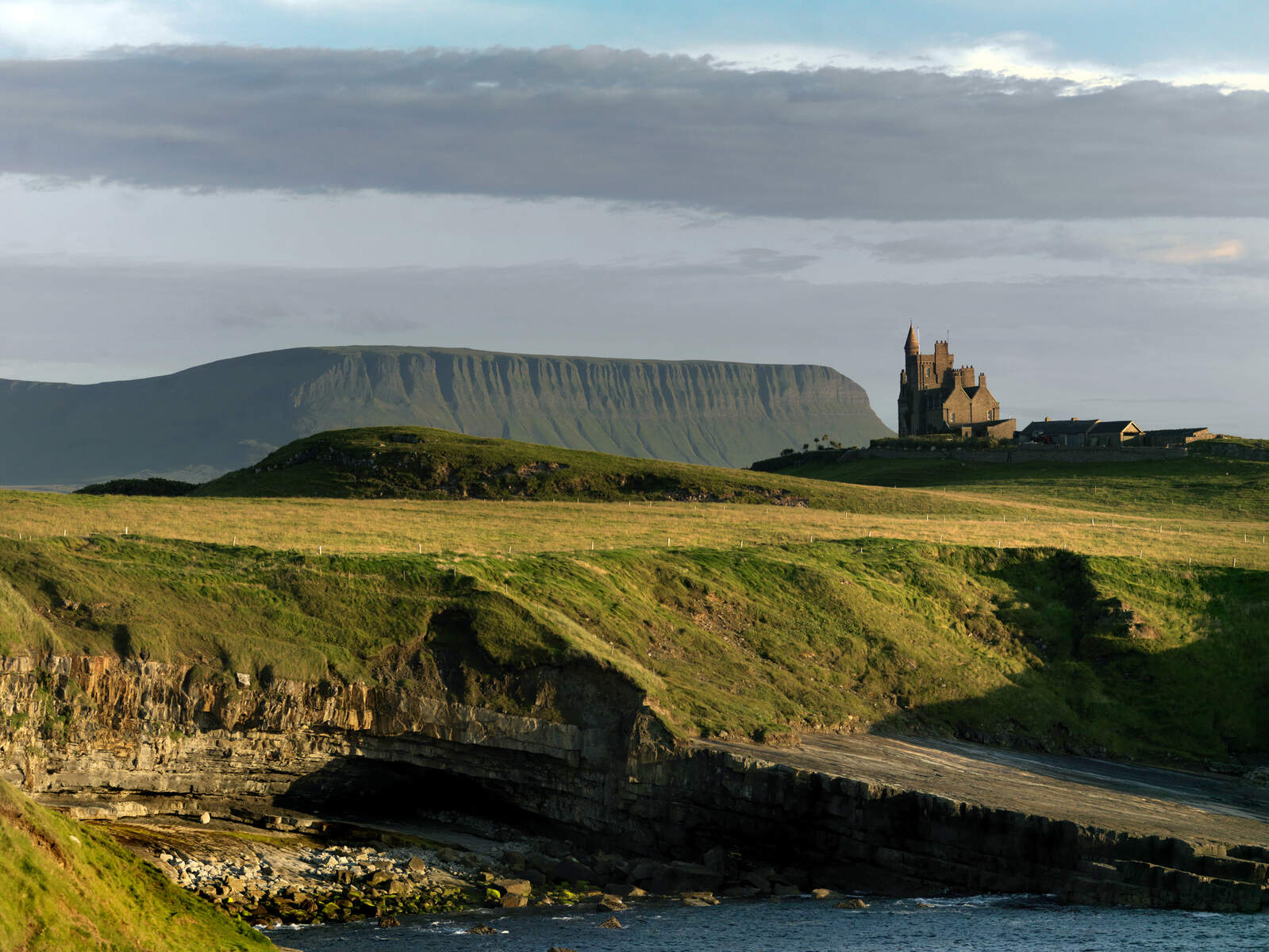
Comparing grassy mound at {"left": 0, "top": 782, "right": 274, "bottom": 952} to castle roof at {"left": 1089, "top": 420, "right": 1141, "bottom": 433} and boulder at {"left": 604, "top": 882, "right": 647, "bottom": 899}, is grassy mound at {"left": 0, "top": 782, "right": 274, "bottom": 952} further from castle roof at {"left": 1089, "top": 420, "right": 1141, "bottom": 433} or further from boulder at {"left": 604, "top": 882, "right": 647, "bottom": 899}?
castle roof at {"left": 1089, "top": 420, "right": 1141, "bottom": 433}

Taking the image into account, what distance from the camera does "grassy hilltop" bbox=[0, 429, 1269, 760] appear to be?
43500 millimetres

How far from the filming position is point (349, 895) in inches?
1385

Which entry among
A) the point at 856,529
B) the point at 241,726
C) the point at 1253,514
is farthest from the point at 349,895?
the point at 1253,514

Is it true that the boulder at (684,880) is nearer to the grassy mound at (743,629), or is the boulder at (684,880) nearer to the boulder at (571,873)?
the boulder at (571,873)

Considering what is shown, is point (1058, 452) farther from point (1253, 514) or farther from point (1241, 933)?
point (1241, 933)

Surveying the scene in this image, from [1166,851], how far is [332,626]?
2805 centimetres

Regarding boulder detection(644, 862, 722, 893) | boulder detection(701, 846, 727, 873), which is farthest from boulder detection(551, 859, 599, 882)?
boulder detection(701, 846, 727, 873)

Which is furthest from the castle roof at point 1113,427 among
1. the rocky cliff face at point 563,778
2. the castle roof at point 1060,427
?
the rocky cliff face at point 563,778

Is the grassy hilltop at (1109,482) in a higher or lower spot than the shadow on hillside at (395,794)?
higher

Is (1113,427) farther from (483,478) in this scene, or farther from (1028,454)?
(483,478)

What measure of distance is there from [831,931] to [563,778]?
1273 centimetres

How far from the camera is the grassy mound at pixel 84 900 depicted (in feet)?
73.0

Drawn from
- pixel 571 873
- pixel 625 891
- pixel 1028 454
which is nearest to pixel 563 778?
pixel 571 873

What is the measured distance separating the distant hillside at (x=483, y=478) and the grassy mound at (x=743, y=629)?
31.6 m
